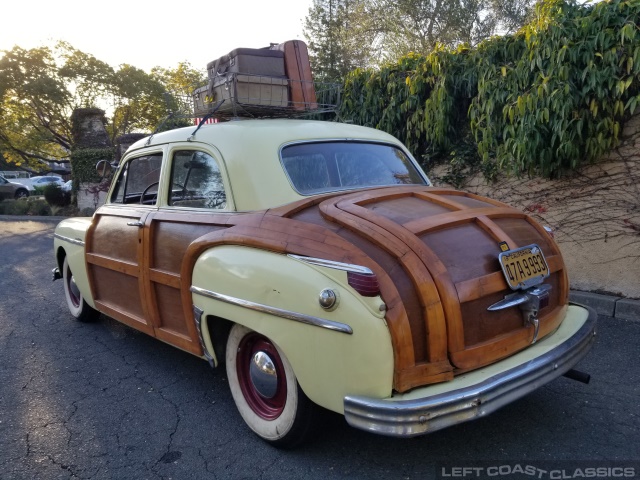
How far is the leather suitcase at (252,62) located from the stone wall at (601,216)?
3.33 meters

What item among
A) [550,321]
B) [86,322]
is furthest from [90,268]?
[550,321]

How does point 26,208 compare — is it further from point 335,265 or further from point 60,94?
point 335,265

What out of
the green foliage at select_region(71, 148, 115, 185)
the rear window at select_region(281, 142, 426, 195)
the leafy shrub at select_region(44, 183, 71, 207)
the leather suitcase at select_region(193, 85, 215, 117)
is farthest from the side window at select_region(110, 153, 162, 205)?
the leafy shrub at select_region(44, 183, 71, 207)

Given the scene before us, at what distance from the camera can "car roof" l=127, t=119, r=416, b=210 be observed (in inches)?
118

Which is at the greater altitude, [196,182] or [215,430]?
[196,182]

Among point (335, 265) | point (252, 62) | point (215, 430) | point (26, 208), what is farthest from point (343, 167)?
point (26, 208)

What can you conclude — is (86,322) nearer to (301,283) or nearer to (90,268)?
(90,268)

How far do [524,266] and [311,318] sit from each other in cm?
120

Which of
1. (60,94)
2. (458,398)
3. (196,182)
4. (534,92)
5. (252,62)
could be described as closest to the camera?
(458,398)

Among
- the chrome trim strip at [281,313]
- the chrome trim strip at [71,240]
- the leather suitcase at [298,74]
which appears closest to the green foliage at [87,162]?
the chrome trim strip at [71,240]

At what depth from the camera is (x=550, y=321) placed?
9.18 feet

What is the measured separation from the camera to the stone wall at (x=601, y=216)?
198 inches

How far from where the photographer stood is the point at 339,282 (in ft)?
7.51

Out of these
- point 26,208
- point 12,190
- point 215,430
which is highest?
point 215,430
